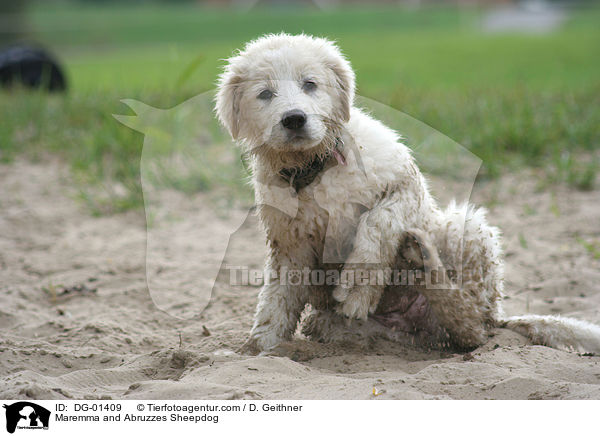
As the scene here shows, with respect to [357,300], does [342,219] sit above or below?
above

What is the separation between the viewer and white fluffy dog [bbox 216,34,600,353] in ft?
13.0

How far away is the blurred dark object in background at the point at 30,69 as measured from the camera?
1186 cm

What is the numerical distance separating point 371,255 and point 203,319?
5.68 feet

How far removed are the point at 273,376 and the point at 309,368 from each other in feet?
0.86

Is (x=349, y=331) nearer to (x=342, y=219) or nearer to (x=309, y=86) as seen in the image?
(x=342, y=219)

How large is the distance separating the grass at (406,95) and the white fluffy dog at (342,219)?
0.92 meters

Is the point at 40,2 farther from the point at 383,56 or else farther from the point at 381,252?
the point at 381,252

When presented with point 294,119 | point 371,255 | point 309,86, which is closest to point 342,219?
point 371,255

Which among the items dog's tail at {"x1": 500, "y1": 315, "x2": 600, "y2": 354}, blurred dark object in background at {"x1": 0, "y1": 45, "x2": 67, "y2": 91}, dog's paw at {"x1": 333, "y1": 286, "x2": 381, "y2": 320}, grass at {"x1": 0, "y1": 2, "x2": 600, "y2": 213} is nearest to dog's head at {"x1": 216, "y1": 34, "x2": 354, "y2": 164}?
grass at {"x1": 0, "y1": 2, "x2": 600, "y2": 213}
